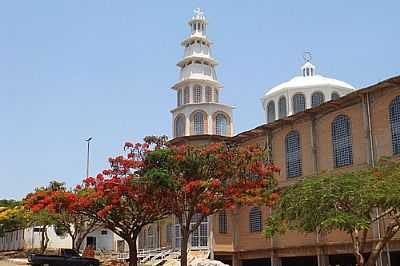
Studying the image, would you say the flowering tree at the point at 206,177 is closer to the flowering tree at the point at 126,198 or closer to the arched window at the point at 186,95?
the flowering tree at the point at 126,198

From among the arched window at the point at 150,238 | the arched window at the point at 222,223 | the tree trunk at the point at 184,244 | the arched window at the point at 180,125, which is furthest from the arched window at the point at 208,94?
the tree trunk at the point at 184,244

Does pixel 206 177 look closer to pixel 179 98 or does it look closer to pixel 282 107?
pixel 282 107

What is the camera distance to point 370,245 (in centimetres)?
3609

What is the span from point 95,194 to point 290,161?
50.0 ft

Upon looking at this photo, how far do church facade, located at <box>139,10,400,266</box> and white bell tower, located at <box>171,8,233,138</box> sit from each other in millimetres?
90

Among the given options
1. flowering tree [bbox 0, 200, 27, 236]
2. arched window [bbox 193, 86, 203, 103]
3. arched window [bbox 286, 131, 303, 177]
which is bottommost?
flowering tree [bbox 0, 200, 27, 236]

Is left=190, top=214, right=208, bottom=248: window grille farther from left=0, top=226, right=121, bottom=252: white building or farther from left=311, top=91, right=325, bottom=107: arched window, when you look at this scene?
left=0, top=226, right=121, bottom=252: white building

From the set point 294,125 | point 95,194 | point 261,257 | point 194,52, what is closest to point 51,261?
point 95,194

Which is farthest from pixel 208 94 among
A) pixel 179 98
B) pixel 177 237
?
pixel 177 237

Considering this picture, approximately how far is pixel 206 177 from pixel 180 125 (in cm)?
2235

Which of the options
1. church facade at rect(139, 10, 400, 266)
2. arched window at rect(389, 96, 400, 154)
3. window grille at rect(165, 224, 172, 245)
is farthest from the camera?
window grille at rect(165, 224, 172, 245)

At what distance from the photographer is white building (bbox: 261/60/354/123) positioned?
51.4 m

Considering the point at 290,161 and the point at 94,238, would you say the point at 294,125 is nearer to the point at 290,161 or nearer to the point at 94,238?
the point at 290,161

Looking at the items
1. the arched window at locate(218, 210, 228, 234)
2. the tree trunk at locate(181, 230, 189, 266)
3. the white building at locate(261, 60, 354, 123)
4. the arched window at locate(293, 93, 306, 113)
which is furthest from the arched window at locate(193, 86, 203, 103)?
the tree trunk at locate(181, 230, 189, 266)
